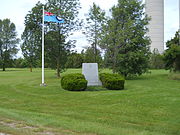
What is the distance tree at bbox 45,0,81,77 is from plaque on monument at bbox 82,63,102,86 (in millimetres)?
10578

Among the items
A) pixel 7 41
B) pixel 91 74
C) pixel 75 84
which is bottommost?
pixel 75 84

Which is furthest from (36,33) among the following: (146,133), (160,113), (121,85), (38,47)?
(146,133)

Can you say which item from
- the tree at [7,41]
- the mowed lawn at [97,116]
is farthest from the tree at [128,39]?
the tree at [7,41]

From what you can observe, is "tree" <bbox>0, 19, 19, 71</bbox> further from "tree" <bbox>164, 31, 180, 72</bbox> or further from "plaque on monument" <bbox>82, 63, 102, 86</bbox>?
"plaque on monument" <bbox>82, 63, 102, 86</bbox>

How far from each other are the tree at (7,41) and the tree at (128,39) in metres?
47.0

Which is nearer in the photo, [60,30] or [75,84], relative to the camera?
[75,84]

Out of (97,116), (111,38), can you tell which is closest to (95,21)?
(111,38)

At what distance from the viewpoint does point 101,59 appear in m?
25.2

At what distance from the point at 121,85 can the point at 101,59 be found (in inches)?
469

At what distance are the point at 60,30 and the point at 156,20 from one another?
85509 millimetres

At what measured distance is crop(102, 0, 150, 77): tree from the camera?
2287 centimetres

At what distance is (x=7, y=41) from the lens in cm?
6347

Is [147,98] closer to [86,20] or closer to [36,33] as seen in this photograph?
[86,20]

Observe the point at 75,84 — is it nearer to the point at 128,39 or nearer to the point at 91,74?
the point at 91,74
